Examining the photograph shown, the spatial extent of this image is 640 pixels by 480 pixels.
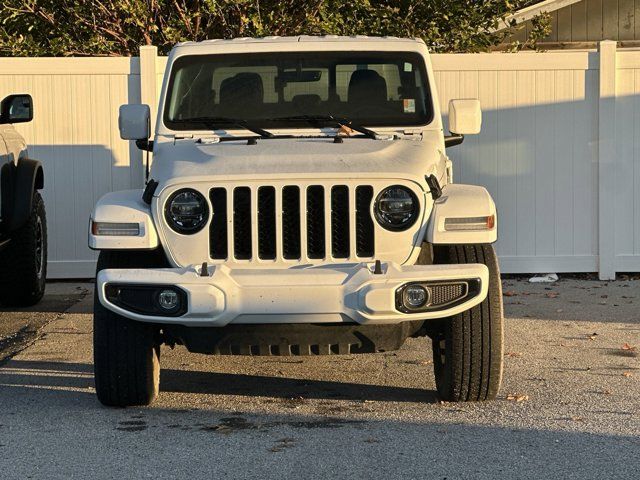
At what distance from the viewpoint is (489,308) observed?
21.7 feet

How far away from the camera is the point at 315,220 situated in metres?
6.56

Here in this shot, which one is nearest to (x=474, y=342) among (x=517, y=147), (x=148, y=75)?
(x=517, y=147)

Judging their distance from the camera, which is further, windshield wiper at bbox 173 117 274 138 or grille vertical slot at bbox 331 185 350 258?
windshield wiper at bbox 173 117 274 138

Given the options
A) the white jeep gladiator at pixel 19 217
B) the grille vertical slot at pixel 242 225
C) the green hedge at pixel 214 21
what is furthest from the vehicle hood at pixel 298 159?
the green hedge at pixel 214 21

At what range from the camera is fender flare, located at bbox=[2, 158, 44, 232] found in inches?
392

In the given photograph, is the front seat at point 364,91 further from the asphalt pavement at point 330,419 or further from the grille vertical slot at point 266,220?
the asphalt pavement at point 330,419

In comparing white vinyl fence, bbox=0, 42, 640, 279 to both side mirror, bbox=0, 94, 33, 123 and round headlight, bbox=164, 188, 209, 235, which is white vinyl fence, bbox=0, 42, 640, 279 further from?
round headlight, bbox=164, 188, 209, 235

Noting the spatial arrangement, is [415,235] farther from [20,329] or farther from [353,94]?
[20,329]

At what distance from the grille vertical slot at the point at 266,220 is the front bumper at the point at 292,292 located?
26 cm

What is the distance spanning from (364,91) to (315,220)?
161cm

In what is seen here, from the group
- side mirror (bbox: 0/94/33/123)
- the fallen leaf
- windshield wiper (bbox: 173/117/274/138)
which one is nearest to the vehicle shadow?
the fallen leaf

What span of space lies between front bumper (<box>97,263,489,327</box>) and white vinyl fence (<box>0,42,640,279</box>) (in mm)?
6321

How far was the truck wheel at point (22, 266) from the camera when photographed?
34.6 feet

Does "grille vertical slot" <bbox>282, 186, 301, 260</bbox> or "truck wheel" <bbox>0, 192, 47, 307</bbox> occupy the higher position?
"grille vertical slot" <bbox>282, 186, 301, 260</bbox>
